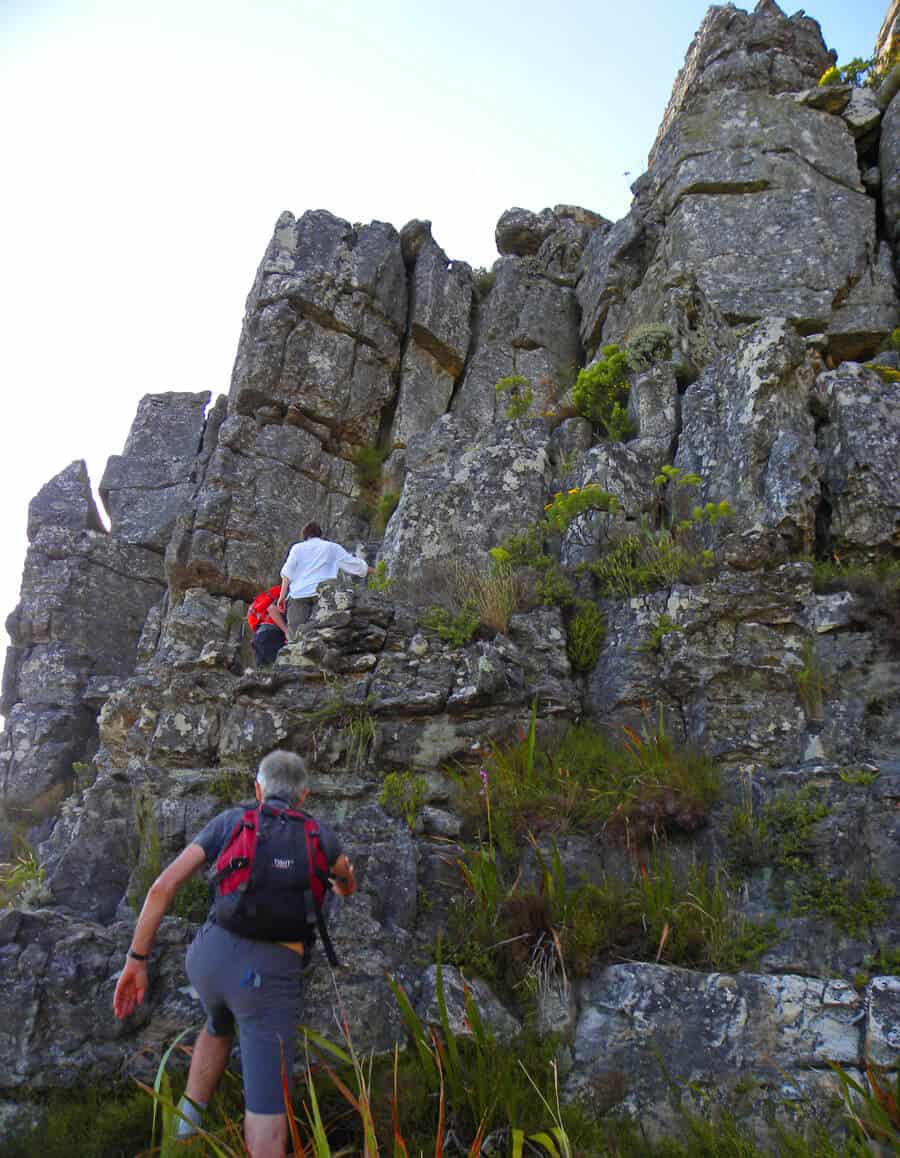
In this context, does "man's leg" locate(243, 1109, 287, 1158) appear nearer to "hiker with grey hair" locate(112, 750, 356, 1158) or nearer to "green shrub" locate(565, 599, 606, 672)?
"hiker with grey hair" locate(112, 750, 356, 1158)

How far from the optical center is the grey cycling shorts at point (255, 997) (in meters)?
3.68

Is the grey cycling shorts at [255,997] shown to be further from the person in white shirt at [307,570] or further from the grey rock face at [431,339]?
the grey rock face at [431,339]

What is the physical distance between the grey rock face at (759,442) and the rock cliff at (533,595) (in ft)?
0.12

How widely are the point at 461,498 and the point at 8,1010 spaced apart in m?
6.09

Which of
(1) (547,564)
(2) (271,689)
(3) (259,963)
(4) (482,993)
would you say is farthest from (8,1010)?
(1) (547,564)

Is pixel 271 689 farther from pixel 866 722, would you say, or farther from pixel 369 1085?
pixel 866 722

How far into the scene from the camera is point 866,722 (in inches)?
257

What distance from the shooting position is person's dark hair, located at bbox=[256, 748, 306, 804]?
4.30 m

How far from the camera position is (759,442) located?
8.51 metres

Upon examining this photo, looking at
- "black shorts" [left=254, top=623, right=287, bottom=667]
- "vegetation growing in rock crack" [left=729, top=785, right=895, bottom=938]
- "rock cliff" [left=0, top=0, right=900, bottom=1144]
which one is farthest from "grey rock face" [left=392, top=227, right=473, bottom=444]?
"vegetation growing in rock crack" [left=729, top=785, right=895, bottom=938]

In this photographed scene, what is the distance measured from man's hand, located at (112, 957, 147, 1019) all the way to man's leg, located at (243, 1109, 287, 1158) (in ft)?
2.74

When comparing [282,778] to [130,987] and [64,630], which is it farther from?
[64,630]

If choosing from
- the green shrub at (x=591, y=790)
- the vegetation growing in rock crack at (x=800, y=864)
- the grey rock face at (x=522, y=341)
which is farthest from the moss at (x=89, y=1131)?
the grey rock face at (x=522, y=341)

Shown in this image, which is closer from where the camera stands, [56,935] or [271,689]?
[56,935]
